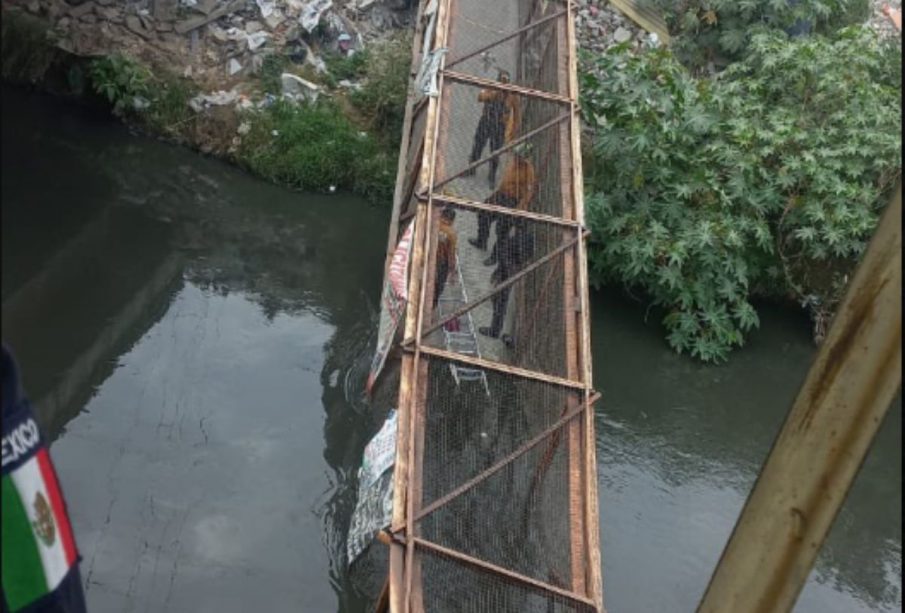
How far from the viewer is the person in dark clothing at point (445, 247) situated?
25.0 feet

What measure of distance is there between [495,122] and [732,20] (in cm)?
552

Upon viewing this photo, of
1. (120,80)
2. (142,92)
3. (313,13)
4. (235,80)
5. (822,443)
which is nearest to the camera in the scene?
(822,443)

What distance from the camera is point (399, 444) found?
19.1ft

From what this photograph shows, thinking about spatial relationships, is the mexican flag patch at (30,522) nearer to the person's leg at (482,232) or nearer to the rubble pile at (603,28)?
the person's leg at (482,232)

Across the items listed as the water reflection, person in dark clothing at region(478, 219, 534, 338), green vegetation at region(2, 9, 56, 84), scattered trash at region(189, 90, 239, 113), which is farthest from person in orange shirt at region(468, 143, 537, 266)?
green vegetation at region(2, 9, 56, 84)

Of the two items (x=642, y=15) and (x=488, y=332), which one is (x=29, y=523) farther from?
(x=642, y=15)

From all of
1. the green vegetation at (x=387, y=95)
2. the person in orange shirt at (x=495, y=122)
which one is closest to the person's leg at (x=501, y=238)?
the person in orange shirt at (x=495, y=122)

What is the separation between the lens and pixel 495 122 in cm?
895

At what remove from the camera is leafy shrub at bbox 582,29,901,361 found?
435 inches

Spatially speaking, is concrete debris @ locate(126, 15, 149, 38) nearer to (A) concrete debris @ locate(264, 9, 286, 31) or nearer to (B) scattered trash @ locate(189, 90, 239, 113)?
(B) scattered trash @ locate(189, 90, 239, 113)

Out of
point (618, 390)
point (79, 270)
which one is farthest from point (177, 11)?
point (618, 390)

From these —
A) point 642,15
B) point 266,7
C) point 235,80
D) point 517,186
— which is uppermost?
point 642,15

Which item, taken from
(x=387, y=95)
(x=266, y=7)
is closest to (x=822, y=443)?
(x=387, y=95)

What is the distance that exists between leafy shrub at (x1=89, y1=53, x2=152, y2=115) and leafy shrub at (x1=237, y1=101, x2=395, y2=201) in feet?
4.09
